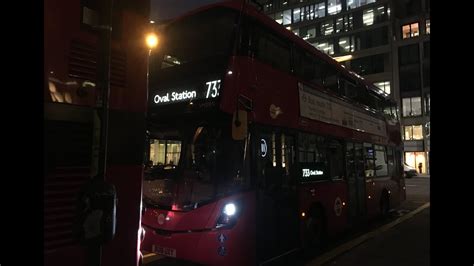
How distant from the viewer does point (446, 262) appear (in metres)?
4.87

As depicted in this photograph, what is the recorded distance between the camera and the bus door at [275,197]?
634cm

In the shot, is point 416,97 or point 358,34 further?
point 358,34

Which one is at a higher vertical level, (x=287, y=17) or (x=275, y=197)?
(x=287, y=17)

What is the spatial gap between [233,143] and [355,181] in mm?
5235

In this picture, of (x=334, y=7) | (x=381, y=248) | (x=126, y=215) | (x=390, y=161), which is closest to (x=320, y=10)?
(x=334, y=7)

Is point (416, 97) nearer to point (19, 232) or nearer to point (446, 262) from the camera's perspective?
point (446, 262)

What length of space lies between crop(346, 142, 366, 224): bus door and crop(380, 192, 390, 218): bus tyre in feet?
6.35

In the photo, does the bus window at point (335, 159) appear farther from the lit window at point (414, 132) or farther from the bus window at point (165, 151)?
the lit window at point (414, 132)

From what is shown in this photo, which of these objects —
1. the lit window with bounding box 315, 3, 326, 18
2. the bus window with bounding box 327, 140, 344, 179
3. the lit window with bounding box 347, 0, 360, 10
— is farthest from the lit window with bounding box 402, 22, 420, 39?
the bus window with bounding box 327, 140, 344, 179

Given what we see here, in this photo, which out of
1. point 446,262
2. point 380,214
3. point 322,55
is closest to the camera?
point 446,262

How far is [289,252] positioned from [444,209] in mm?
2915

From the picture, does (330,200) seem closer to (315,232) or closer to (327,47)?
(315,232)

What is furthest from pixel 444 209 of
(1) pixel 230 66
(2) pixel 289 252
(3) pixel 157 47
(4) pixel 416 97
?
(4) pixel 416 97

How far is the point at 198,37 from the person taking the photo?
22.5ft
